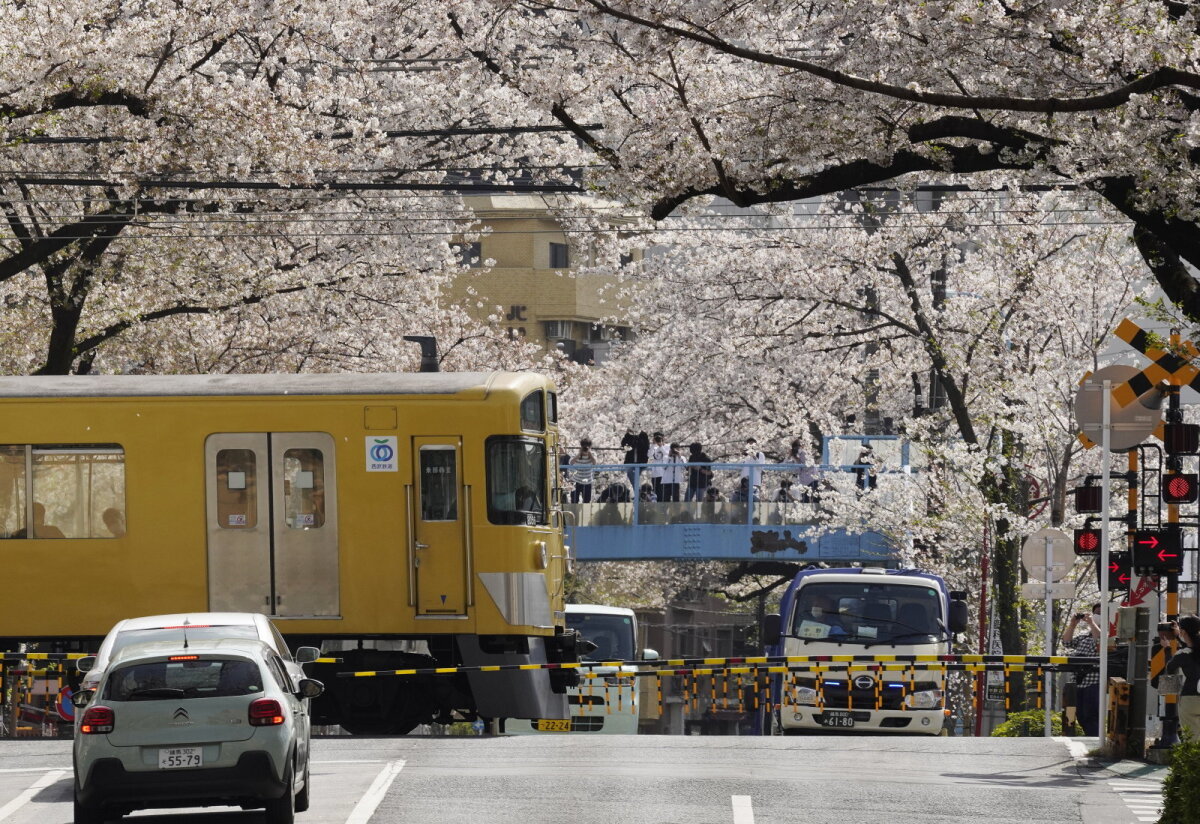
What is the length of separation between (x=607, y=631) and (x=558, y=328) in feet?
146

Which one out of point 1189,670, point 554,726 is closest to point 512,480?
point 554,726

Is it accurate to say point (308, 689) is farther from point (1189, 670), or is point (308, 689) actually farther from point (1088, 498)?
point (1088, 498)

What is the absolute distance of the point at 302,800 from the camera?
42.8 ft

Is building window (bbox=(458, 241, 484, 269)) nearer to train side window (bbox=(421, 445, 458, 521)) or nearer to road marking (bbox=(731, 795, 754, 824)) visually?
train side window (bbox=(421, 445, 458, 521))

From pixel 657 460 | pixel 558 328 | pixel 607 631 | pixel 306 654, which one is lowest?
pixel 607 631

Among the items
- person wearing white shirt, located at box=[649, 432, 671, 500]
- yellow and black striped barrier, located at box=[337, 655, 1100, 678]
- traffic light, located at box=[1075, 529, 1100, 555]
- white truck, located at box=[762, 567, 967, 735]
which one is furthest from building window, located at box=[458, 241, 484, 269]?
traffic light, located at box=[1075, 529, 1100, 555]

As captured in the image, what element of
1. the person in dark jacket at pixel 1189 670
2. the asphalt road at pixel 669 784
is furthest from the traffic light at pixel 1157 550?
the asphalt road at pixel 669 784

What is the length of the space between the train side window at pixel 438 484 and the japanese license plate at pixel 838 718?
5.86 meters

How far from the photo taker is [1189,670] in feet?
53.3

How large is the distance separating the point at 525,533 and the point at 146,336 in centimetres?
1343

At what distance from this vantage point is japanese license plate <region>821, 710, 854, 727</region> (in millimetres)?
22453

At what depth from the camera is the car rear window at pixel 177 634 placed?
41.4 feet

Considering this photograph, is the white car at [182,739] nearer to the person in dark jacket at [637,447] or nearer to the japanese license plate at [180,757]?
the japanese license plate at [180,757]

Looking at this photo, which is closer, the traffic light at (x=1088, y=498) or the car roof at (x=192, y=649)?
the car roof at (x=192, y=649)
